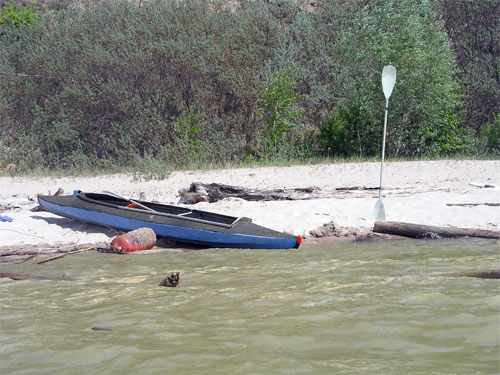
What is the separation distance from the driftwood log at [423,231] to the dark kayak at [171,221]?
1949mm

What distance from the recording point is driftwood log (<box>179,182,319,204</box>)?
1148 cm

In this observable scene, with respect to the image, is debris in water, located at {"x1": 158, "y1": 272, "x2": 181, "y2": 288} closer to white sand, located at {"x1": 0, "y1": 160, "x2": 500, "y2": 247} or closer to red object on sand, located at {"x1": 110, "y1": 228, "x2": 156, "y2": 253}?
red object on sand, located at {"x1": 110, "y1": 228, "x2": 156, "y2": 253}

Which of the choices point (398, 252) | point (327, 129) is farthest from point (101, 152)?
point (398, 252)

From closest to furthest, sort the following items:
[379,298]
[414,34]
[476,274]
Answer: [379,298]
[476,274]
[414,34]

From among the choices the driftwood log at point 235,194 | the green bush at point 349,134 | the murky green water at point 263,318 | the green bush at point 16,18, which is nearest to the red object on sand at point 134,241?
the murky green water at point 263,318

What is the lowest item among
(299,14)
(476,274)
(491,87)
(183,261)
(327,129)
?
(183,261)

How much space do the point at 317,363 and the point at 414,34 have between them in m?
17.1

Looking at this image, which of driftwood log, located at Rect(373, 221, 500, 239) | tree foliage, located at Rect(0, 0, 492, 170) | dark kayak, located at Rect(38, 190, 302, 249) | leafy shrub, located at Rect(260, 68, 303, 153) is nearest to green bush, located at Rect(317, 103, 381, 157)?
tree foliage, located at Rect(0, 0, 492, 170)

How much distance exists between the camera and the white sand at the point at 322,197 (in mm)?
9602

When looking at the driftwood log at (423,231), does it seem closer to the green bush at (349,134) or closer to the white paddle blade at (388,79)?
the white paddle blade at (388,79)

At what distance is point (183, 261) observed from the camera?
7.81 metres

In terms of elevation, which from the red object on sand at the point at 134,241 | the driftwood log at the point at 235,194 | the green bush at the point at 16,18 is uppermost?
the green bush at the point at 16,18

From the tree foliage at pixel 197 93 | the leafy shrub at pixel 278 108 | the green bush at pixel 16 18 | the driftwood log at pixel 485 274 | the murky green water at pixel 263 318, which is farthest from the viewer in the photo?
the green bush at pixel 16 18

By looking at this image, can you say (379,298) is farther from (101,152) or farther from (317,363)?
(101,152)
